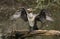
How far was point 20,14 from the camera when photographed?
4855 mm

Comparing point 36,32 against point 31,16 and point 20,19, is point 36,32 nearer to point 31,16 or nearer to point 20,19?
point 31,16

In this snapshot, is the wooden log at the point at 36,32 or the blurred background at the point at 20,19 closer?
the wooden log at the point at 36,32

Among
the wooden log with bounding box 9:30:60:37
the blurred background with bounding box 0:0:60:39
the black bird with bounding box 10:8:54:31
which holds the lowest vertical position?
the blurred background with bounding box 0:0:60:39

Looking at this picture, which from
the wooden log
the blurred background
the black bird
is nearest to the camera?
the wooden log

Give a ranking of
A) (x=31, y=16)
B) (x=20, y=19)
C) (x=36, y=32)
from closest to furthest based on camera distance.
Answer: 1. (x=36, y=32)
2. (x=31, y=16)
3. (x=20, y=19)

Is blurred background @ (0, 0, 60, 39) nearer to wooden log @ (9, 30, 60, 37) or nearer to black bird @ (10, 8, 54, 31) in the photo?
black bird @ (10, 8, 54, 31)

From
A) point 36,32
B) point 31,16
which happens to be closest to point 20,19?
point 31,16

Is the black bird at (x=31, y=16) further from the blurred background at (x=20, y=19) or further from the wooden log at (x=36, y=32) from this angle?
the blurred background at (x=20, y=19)

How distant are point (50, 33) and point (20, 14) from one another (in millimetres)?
662

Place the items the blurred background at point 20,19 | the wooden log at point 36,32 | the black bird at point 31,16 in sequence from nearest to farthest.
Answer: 1. the wooden log at point 36,32
2. the black bird at point 31,16
3. the blurred background at point 20,19

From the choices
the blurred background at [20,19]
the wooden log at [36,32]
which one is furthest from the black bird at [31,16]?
the blurred background at [20,19]

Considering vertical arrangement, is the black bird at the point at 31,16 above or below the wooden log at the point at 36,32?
above

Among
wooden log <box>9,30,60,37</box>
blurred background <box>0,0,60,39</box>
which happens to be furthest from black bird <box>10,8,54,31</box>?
blurred background <box>0,0,60,39</box>

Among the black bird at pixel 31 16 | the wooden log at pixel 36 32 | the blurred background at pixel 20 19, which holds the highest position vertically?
the black bird at pixel 31 16
